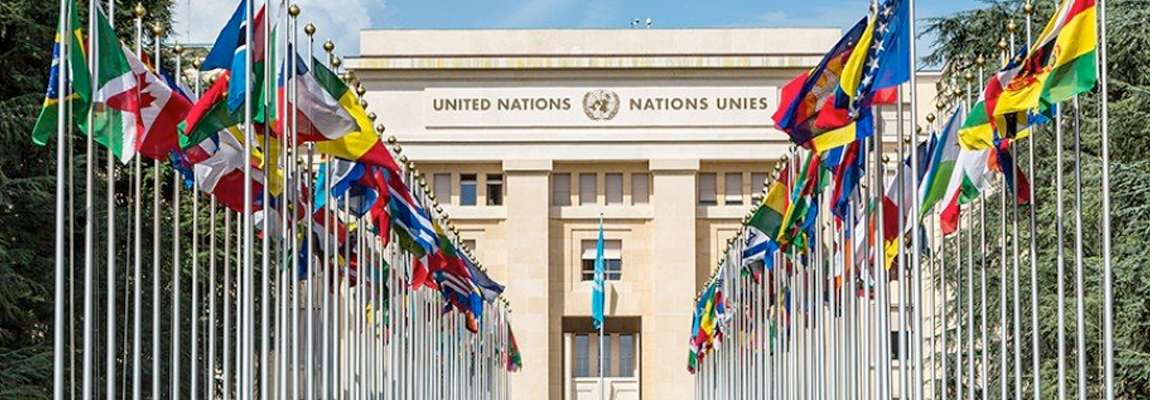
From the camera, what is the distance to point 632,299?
77688 millimetres

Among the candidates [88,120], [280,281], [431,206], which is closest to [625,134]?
[431,206]

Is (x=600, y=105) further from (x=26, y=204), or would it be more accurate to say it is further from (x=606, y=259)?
(x=26, y=204)

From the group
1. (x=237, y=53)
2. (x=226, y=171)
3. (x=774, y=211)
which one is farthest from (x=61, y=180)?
(x=774, y=211)

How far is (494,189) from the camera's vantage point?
7862 centimetres

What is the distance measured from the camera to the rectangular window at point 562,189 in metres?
78.5

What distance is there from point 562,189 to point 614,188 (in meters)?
1.86

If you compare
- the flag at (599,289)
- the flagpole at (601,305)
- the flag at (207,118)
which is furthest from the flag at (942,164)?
the flag at (599,289)

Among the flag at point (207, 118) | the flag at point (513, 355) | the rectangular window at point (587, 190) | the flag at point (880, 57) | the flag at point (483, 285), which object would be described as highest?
the rectangular window at point (587, 190)

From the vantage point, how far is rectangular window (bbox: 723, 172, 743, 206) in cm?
7856

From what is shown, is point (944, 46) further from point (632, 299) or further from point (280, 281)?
point (632, 299)

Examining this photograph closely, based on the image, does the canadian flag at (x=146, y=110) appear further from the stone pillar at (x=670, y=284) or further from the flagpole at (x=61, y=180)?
the stone pillar at (x=670, y=284)

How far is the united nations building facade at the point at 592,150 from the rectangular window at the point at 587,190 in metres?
0.07

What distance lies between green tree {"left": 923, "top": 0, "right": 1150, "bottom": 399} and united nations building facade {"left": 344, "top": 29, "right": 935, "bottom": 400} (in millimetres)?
31325

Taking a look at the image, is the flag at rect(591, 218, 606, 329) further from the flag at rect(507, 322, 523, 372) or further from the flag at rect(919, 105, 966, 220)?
the flag at rect(919, 105, 966, 220)
